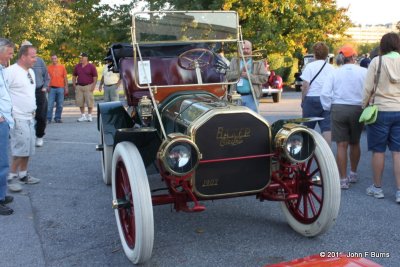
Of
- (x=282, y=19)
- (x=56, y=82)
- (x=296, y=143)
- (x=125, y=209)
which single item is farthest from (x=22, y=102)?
(x=282, y=19)

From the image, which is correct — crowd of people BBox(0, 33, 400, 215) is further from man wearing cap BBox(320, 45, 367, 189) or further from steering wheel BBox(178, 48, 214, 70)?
steering wheel BBox(178, 48, 214, 70)

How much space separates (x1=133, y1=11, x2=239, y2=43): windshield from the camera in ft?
15.5

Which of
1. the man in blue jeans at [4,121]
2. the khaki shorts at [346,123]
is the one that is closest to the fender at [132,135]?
the man in blue jeans at [4,121]

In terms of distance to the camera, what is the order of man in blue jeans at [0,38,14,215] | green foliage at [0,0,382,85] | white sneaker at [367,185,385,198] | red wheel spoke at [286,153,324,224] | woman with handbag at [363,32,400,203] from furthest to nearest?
green foliage at [0,0,382,85], white sneaker at [367,185,385,198], woman with handbag at [363,32,400,203], man in blue jeans at [0,38,14,215], red wheel spoke at [286,153,324,224]

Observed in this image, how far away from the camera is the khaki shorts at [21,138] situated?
5.11 meters

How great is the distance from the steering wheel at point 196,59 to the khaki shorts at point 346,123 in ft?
5.02

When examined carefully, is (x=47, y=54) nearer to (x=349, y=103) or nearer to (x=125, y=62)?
(x=125, y=62)

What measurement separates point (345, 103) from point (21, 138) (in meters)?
3.70

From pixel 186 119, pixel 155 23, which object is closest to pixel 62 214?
pixel 186 119

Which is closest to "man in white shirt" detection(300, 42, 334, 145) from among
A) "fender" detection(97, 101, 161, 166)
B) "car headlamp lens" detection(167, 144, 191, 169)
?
"fender" detection(97, 101, 161, 166)

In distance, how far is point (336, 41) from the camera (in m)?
23.6

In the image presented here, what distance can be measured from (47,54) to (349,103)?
47.8 feet

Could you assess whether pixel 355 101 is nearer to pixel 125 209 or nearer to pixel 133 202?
pixel 125 209

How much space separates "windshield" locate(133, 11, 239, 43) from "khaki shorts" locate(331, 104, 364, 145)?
1.43m
